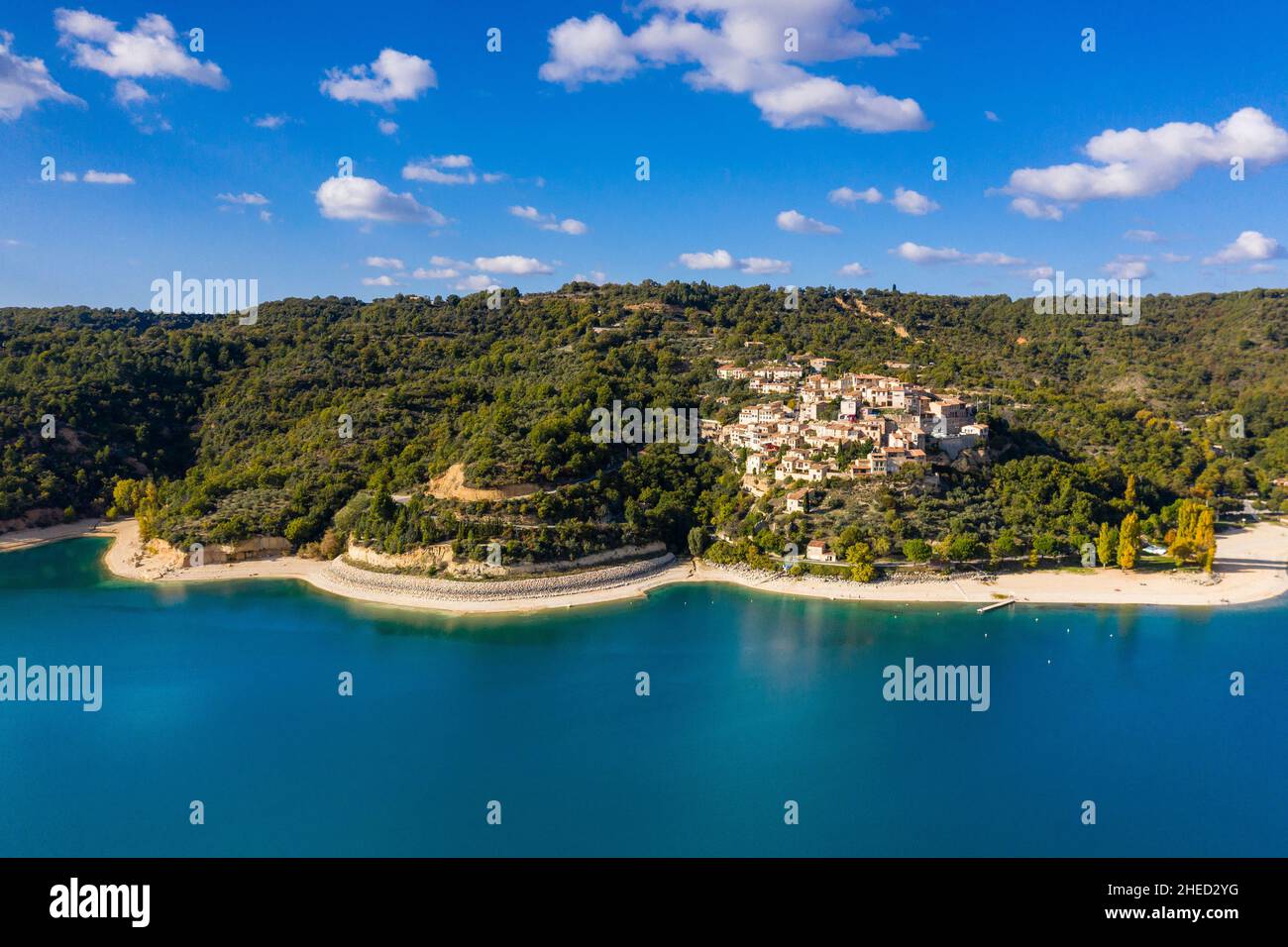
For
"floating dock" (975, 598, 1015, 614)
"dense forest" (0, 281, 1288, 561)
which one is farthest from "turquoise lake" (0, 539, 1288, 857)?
"dense forest" (0, 281, 1288, 561)

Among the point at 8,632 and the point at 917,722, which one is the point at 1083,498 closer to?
the point at 917,722

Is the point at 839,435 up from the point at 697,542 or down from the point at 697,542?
up

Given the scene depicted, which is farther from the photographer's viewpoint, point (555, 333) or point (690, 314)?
point (690, 314)

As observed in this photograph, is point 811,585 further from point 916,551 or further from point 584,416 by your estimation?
point 584,416

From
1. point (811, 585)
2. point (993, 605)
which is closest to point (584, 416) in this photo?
point (811, 585)
